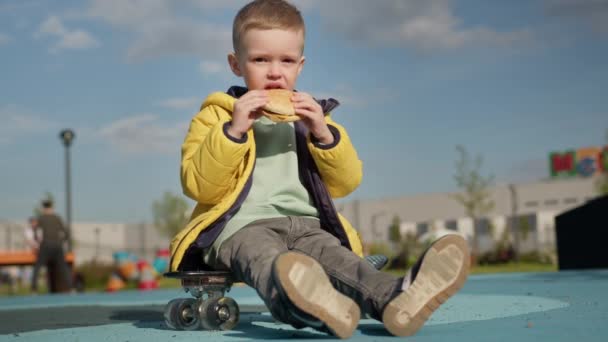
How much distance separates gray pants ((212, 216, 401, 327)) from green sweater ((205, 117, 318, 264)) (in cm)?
5

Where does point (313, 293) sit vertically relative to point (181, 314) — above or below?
above

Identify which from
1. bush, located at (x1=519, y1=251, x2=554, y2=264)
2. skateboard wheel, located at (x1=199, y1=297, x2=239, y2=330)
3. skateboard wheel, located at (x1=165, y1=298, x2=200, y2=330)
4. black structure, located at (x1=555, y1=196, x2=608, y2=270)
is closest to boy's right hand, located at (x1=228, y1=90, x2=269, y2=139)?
skateboard wheel, located at (x1=199, y1=297, x2=239, y2=330)

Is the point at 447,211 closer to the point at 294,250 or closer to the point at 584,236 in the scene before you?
the point at 584,236

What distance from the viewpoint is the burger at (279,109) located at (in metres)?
3.03

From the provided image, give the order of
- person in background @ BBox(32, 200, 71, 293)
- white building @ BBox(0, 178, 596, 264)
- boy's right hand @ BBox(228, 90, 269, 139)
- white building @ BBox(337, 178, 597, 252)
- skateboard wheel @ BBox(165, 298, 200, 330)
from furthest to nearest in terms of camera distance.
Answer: white building @ BBox(337, 178, 597, 252)
white building @ BBox(0, 178, 596, 264)
person in background @ BBox(32, 200, 71, 293)
skateboard wheel @ BBox(165, 298, 200, 330)
boy's right hand @ BBox(228, 90, 269, 139)

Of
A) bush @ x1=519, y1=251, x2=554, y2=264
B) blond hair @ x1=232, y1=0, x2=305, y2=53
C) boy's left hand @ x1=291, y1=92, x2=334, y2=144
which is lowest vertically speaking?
bush @ x1=519, y1=251, x2=554, y2=264

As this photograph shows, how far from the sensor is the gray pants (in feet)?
8.67

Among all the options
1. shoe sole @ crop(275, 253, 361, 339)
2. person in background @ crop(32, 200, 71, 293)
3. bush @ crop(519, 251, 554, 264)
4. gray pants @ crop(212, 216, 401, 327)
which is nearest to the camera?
shoe sole @ crop(275, 253, 361, 339)

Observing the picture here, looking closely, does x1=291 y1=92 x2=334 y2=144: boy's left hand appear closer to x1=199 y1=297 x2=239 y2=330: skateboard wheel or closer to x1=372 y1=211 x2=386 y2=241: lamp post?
x1=199 y1=297 x2=239 y2=330: skateboard wheel

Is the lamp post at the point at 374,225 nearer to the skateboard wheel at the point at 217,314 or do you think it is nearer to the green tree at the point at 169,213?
the green tree at the point at 169,213

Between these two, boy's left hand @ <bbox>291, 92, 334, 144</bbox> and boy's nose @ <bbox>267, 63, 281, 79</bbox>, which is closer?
boy's left hand @ <bbox>291, 92, 334, 144</bbox>

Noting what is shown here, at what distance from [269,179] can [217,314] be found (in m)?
0.69

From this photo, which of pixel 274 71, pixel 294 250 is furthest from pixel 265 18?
pixel 294 250

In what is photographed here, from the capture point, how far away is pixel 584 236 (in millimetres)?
11719
